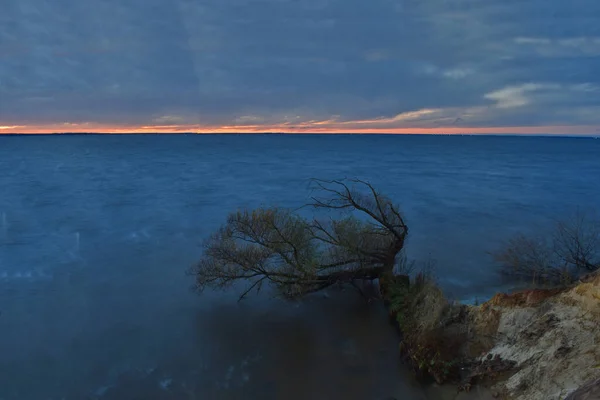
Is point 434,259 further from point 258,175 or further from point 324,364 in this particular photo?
point 258,175

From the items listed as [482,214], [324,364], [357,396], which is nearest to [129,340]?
[324,364]

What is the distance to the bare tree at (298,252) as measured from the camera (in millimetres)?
21094

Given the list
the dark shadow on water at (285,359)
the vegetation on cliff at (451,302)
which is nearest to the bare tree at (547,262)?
the vegetation on cliff at (451,302)

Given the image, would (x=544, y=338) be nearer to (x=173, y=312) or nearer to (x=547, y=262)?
(x=547, y=262)

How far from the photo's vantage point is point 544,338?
14.2 meters

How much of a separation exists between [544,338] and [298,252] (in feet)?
37.5

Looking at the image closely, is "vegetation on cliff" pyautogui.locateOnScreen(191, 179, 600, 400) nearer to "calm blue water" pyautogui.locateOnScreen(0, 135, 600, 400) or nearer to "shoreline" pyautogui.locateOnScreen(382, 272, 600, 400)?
"shoreline" pyautogui.locateOnScreen(382, 272, 600, 400)

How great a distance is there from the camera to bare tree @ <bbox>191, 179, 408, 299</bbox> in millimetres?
21094

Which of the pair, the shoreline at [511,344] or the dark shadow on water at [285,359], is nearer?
the shoreline at [511,344]

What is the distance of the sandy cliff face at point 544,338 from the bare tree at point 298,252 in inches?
272

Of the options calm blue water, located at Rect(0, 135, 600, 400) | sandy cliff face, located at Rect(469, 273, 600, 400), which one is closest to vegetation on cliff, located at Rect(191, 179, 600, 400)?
sandy cliff face, located at Rect(469, 273, 600, 400)

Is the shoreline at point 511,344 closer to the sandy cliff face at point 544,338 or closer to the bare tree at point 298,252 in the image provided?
the sandy cliff face at point 544,338

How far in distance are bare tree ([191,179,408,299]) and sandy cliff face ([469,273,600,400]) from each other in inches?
272

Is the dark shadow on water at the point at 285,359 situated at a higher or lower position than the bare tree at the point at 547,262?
lower
